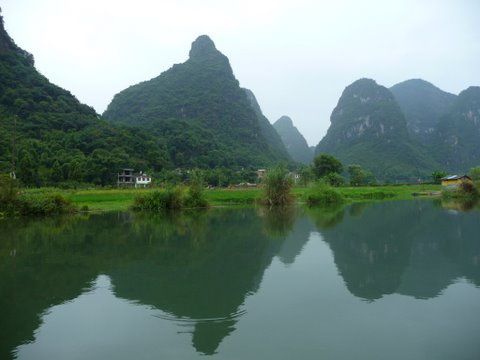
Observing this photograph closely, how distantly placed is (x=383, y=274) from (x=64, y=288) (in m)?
7.52

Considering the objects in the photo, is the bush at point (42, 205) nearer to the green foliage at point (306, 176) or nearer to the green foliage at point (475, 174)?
the green foliage at point (306, 176)

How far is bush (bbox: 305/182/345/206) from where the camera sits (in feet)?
125

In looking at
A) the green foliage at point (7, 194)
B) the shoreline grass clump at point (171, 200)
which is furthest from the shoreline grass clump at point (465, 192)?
the green foliage at point (7, 194)

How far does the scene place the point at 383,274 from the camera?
963cm

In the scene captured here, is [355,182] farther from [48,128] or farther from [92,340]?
[92,340]

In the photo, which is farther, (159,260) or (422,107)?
(422,107)

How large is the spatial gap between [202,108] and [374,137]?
68924 mm

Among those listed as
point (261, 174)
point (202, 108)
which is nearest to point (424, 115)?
point (202, 108)

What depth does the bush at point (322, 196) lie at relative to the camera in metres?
38.1

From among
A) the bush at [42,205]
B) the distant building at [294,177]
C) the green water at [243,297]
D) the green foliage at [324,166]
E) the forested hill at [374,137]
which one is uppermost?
the forested hill at [374,137]

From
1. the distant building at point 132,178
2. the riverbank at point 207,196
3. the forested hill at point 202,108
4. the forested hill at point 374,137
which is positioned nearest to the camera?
the riverbank at point 207,196

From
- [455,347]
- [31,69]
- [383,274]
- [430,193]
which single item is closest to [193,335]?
[455,347]

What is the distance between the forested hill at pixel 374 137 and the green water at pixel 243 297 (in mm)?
109982

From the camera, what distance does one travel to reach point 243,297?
26.1 ft
